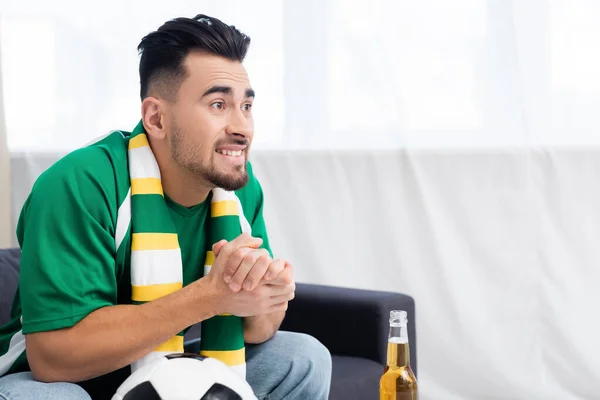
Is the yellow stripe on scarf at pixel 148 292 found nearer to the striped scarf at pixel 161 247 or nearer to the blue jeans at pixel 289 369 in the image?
the striped scarf at pixel 161 247

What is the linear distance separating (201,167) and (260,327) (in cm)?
36

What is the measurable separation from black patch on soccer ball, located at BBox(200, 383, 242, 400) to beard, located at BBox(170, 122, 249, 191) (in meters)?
0.48

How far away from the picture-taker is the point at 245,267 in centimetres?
138

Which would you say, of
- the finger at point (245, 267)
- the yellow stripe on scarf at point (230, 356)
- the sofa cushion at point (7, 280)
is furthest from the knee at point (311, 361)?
the sofa cushion at point (7, 280)

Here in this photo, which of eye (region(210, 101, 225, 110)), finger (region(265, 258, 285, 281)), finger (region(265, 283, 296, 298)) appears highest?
eye (region(210, 101, 225, 110))

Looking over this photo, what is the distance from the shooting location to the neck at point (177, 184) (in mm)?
1636

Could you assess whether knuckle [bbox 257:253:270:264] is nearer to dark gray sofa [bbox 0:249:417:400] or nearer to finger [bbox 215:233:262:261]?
finger [bbox 215:233:262:261]

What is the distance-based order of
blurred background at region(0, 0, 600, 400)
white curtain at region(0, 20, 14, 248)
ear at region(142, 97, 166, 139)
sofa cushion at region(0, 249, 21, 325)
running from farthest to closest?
white curtain at region(0, 20, 14, 248) < blurred background at region(0, 0, 600, 400) < sofa cushion at region(0, 249, 21, 325) < ear at region(142, 97, 166, 139)

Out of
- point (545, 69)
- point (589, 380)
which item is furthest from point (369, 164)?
point (589, 380)

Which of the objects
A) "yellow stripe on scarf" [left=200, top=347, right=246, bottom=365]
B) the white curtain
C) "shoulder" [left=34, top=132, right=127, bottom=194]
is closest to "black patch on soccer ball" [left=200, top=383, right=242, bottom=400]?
"yellow stripe on scarf" [left=200, top=347, right=246, bottom=365]

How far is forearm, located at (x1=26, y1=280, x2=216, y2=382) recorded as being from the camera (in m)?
1.34

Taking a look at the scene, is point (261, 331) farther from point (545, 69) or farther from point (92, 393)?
point (545, 69)

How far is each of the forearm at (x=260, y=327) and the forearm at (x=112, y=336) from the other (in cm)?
25

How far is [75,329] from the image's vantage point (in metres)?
1.34
